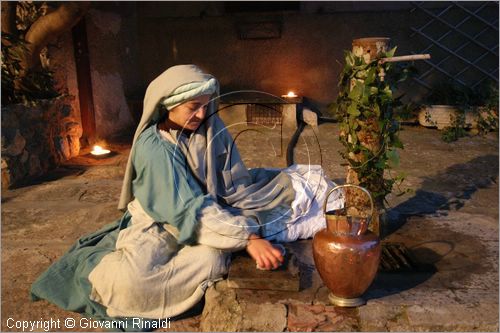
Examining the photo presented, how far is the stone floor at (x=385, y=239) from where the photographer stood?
193 centimetres

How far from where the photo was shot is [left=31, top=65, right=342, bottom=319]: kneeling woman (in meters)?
2.10

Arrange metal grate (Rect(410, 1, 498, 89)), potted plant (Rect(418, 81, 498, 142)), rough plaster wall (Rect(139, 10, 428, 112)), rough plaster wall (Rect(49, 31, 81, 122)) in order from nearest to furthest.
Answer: rough plaster wall (Rect(49, 31, 81, 122)), potted plant (Rect(418, 81, 498, 142)), metal grate (Rect(410, 1, 498, 89)), rough plaster wall (Rect(139, 10, 428, 112))

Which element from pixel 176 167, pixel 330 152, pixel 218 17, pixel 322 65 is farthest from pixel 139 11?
pixel 176 167

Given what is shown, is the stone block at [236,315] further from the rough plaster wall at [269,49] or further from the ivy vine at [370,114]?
the rough plaster wall at [269,49]

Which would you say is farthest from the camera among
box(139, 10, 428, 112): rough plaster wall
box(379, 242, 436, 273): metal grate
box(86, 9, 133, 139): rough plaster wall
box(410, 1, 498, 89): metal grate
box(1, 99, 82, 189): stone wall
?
box(139, 10, 428, 112): rough plaster wall

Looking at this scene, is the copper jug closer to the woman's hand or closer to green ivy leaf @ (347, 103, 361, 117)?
the woman's hand

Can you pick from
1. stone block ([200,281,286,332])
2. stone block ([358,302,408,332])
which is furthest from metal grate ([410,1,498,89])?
stone block ([200,281,286,332])

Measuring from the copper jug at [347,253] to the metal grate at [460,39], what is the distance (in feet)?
17.3

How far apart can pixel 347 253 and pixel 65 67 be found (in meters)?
4.74

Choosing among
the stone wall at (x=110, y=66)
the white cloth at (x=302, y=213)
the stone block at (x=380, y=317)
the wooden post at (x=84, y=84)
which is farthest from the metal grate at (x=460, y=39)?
the stone block at (x=380, y=317)

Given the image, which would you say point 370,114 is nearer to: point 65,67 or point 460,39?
point 65,67

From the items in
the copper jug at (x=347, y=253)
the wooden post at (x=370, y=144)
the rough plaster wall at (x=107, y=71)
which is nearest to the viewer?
the copper jug at (x=347, y=253)

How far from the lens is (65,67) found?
5.48m

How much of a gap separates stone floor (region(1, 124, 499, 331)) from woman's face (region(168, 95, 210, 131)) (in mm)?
556
